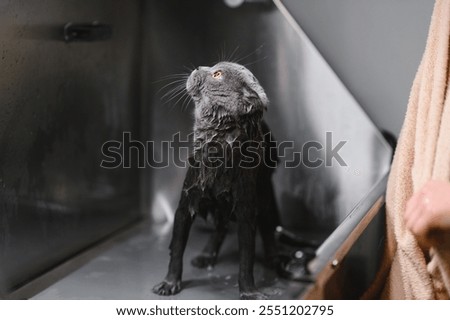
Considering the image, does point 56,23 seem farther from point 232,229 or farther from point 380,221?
point 380,221

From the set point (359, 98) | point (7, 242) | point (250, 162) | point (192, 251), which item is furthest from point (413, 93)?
point (7, 242)

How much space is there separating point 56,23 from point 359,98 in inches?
17.5

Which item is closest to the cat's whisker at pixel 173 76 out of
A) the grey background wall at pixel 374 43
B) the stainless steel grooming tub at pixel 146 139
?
the stainless steel grooming tub at pixel 146 139

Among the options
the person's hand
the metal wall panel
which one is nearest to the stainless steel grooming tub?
the metal wall panel

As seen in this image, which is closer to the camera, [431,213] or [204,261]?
[431,213]

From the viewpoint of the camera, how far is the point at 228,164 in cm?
76

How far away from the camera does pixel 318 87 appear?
81cm

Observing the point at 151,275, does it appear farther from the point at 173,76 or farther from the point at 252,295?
the point at 173,76

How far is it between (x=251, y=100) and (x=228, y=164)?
9cm

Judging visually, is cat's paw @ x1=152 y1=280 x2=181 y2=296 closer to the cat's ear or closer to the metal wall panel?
the metal wall panel

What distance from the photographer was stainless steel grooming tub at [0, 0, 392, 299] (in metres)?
0.78

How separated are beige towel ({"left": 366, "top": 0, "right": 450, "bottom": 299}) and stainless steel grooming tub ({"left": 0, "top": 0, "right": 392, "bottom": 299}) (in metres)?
0.05

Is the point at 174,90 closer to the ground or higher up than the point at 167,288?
higher up

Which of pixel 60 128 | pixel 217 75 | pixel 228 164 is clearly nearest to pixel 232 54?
pixel 217 75
